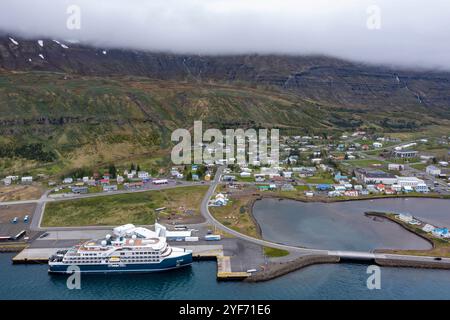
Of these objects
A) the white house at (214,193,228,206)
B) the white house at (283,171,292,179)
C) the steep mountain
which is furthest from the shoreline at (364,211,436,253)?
the steep mountain

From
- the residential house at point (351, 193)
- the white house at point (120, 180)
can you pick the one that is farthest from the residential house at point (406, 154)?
the white house at point (120, 180)

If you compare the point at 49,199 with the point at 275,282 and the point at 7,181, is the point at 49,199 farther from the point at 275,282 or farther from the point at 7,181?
the point at 275,282

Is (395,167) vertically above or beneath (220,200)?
above

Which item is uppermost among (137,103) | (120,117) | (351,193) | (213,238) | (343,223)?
(137,103)

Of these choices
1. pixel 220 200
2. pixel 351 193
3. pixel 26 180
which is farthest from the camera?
pixel 26 180

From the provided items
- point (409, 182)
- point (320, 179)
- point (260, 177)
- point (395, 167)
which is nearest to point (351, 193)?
point (320, 179)

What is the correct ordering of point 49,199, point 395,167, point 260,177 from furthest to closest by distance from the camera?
point 395,167 → point 260,177 → point 49,199
